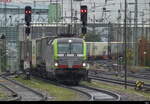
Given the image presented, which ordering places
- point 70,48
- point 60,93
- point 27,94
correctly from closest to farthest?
point 27,94 → point 60,93 → point 70,48

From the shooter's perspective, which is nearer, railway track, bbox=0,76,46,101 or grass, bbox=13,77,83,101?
railway track, bbox=0,76,46,101

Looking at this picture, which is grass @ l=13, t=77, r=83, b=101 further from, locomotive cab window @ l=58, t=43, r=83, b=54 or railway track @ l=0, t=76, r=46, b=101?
locomotive cab window @ l=58, t=43, r=83, b=54

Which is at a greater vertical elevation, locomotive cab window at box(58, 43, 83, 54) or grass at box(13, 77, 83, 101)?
locomotive cab window at box(58, 43, 83, 54)

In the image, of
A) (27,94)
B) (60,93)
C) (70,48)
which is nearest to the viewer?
(27,94)

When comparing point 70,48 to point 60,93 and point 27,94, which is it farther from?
point 27,94

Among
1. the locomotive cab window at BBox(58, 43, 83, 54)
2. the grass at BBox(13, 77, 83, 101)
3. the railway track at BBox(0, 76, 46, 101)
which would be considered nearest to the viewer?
the railway track at BBox(0, 76, 46, 101)

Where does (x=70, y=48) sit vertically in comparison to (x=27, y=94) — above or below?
above

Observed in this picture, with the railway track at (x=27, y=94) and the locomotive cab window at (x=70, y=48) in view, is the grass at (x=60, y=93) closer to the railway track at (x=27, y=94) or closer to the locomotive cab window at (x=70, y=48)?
the railway track at (x=27, y=94)

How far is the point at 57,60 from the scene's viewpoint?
1361 inches

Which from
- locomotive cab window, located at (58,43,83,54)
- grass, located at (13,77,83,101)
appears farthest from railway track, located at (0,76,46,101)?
locomotive cab window, located at (58,43,83,54)

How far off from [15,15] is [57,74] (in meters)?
65.3

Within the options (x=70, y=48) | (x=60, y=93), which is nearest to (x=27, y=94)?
(x=60, y=93)

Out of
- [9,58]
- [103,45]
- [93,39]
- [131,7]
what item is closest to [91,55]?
[103,45]

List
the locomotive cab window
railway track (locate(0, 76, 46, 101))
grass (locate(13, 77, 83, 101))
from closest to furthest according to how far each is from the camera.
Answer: railway track (locate(0, 76, 46, 101)) < grass (locate(13, 77, 83, 101)) < the locomotive cab window
